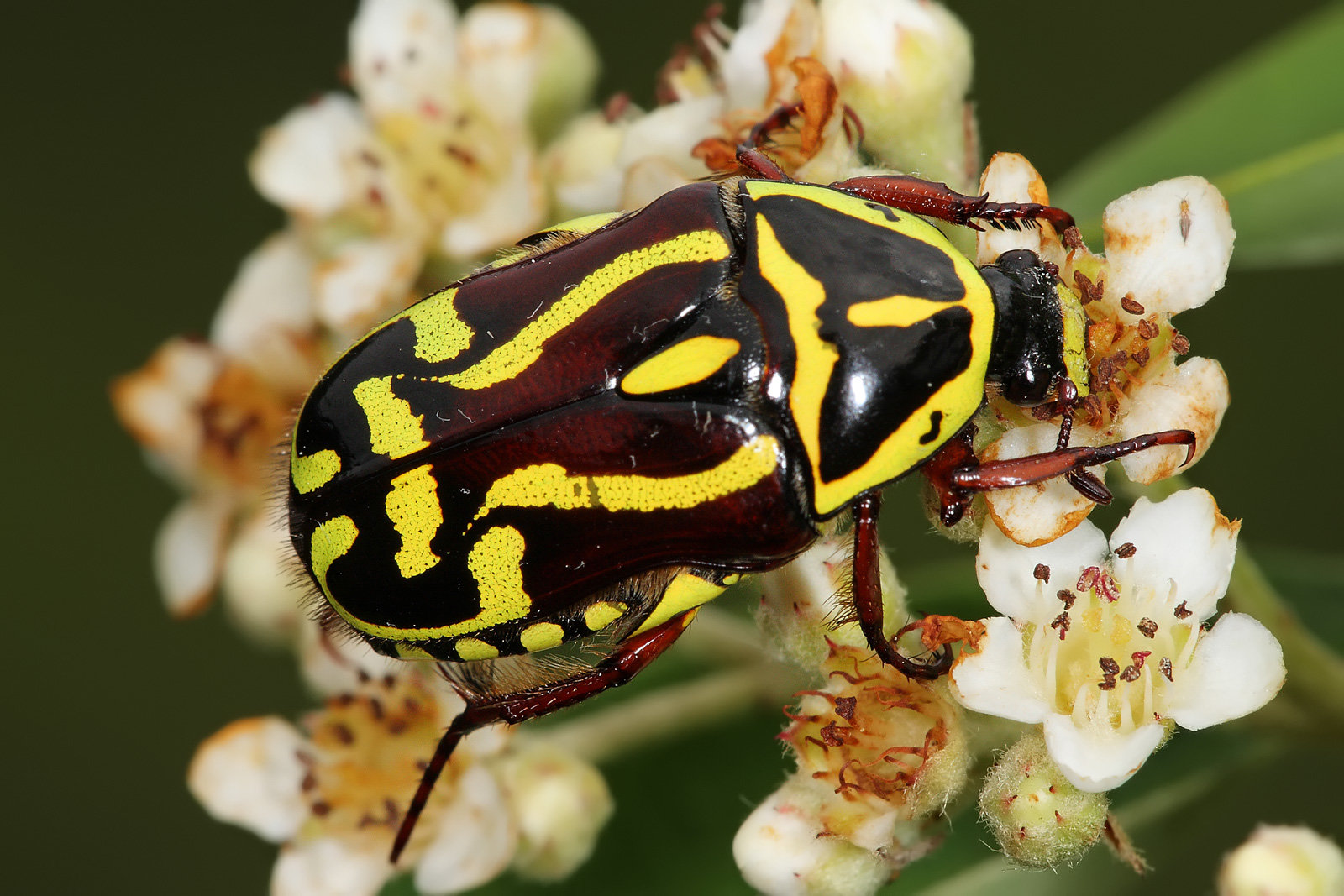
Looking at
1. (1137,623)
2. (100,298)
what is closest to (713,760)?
(1137,623)

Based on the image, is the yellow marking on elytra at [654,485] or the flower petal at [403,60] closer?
the yellow marking on elytra at [654,485]

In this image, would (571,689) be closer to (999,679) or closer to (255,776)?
(999,679)

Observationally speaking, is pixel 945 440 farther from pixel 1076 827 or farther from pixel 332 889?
pixel 332 889

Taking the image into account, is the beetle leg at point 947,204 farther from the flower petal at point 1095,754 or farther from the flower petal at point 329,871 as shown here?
the flower petal at point 329,871

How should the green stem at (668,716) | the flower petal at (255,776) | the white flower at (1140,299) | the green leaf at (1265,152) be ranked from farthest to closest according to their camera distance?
the green stem at (668,716) → the flower petal at (255,776) → the green leaf at (1265,152) → the white flower at (1140,299)

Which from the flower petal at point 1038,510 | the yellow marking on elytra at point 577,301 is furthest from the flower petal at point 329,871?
the flower petal at point 1038,510

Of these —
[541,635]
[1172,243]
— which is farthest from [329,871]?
[1172,243]

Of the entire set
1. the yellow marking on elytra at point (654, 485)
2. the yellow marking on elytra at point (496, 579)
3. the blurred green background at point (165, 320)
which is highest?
the yellow marking on elytra at point (654, 485)
